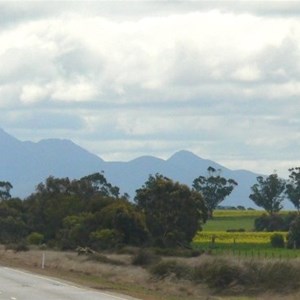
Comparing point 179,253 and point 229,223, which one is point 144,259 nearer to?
point 179,253

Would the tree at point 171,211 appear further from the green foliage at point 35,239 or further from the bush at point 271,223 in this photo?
the bush at point 271,223

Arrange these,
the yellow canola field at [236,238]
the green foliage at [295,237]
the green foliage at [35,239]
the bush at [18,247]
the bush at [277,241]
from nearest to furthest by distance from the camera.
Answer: the bush at [18,247] < the green foliage at [295,237] < the green foliage at [35,239] < the bush at [277,241] < the yellow canola field at [236,238]

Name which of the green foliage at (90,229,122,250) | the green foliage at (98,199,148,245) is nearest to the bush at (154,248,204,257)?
the green foliage at (90,229,122,250)

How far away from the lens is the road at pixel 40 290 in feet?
118

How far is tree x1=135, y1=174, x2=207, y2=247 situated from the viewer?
82750mm

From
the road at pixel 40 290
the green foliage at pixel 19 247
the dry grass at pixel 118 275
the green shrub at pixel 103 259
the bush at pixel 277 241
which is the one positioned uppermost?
the bush at pixel 277 241

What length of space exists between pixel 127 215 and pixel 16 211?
89.2 ft

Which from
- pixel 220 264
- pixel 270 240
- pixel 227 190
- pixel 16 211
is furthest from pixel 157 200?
pixel 227 190

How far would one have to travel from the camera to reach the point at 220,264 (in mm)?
48469

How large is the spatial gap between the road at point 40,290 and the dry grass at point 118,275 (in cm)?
128

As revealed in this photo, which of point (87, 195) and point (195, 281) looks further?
point (87, 195)

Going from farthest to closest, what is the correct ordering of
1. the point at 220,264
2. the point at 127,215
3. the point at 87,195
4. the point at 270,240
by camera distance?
the point at 87,195 < the point at 270,240 < the point at 127,215 < the point at 220,264

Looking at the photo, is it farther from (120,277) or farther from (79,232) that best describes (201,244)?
(120,277)

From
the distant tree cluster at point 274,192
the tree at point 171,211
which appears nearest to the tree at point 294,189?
the distant tree cluster at point 274,192
